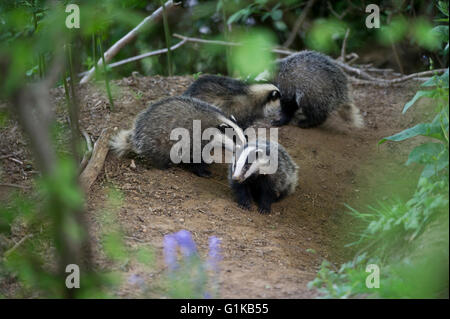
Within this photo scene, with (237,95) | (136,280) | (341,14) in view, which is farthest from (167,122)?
(341,14)

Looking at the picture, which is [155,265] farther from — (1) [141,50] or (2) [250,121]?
(1) [141,50]

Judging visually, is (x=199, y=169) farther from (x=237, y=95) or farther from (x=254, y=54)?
(x=254, y=54)

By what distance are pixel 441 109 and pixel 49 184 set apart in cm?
253

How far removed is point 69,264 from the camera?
2131 mm

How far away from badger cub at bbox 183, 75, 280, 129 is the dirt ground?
17.1 inches

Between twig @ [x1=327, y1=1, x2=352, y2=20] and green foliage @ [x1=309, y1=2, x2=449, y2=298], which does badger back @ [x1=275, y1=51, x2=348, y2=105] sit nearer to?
twig @ [x1=327, y1=1, x2=352, y2=20]

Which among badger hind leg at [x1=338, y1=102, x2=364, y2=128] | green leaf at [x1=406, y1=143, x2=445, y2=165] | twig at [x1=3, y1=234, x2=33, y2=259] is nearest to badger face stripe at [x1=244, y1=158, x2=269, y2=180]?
green leaf at [x1=406, y1=143, x2=445, y2=165]

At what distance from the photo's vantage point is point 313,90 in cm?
643

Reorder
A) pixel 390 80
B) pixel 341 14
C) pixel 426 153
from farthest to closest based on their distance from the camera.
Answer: pixel 341 14
pixel 390 80
pixel 426 153

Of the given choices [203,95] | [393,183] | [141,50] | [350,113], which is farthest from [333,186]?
[141,50]

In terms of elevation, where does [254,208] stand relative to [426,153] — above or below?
below

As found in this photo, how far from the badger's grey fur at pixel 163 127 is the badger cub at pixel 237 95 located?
708mm

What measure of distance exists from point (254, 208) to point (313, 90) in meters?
2.03

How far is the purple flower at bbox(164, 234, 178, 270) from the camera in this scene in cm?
332
